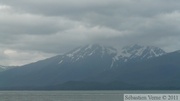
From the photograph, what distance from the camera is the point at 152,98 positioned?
61.4 metres

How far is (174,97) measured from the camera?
202ft

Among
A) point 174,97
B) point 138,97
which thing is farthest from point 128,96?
point 174,97

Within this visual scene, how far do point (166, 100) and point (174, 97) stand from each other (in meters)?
1.35

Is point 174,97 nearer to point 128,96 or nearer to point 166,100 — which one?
point 166,100

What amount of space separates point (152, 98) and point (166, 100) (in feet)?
6.02

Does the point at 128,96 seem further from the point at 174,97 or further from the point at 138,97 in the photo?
the point at 174,97

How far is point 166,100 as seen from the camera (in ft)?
200

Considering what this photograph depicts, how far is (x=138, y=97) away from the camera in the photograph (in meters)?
61.8

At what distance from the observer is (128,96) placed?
6203cm

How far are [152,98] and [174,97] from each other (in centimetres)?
291

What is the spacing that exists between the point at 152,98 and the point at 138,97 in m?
1.84

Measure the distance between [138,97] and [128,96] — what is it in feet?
4.34

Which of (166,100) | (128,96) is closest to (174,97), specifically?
(166,100)
